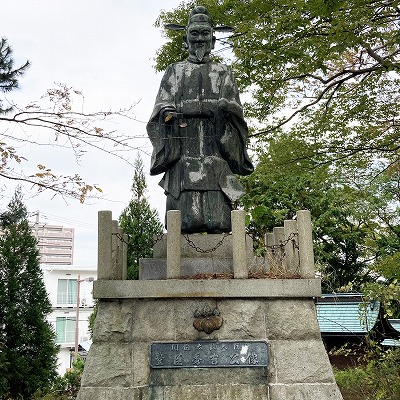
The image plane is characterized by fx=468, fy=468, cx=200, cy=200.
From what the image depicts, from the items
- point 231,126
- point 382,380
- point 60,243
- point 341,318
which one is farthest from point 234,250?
point 60,243

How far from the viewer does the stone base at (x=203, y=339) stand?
12.2ft

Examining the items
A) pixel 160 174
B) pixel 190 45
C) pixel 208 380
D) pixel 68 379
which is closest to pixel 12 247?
pixel 68 379

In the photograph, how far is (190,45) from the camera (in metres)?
5.23

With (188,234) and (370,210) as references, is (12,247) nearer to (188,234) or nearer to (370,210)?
(188,234)

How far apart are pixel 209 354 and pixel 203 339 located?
5.0 inches

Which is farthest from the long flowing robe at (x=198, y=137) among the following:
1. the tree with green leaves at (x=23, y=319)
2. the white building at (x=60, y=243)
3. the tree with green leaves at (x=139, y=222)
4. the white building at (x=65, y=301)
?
the white building at (x=60, y=243)

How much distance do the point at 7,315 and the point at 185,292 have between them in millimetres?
6563

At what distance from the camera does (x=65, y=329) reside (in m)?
29.3

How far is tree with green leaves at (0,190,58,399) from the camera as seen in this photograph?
878 cm

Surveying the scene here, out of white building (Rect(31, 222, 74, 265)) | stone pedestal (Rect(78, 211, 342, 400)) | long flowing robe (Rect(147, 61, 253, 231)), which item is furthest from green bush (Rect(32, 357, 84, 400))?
white building (Rect(31, 222, 74, 265))

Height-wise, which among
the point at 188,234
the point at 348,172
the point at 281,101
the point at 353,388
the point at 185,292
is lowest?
the point at 353,388

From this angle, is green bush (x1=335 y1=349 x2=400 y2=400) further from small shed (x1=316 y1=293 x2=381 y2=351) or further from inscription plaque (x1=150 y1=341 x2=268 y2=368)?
inscription plaque (x1=150 y1=341 x2=268 y2=368)

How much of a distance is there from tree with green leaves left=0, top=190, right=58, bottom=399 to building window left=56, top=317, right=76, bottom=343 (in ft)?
67.9

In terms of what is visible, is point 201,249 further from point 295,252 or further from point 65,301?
point 65,301
